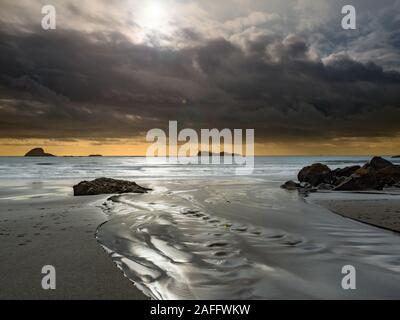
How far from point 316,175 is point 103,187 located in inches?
507

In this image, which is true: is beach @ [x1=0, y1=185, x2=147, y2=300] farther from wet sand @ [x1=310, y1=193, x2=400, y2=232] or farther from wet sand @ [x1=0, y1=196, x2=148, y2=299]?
wet sand @ [x1=310, y1=193, x2=400, y2=232]

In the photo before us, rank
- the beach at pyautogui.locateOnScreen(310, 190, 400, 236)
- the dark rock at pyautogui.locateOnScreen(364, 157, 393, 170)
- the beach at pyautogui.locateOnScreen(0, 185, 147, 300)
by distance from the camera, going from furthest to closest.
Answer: the dark rock at pyautogui.locateOnScreen(364, 157, 393, 170) < the beach at pyautogui.locateOnScreen(310, 190, 400, 236) < the beach at pyautogui.locateOnScreen(0, 185, 147, 300)

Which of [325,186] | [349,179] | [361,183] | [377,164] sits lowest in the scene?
[325,186]

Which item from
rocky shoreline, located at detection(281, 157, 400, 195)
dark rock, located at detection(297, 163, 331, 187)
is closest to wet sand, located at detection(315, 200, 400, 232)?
rocky shoreline, located at detection(281, 157, 400, 195)

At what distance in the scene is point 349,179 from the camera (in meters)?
16.6

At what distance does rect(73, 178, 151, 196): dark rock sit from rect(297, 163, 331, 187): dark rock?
35.0ft

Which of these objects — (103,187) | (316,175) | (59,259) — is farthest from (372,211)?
(103,187)

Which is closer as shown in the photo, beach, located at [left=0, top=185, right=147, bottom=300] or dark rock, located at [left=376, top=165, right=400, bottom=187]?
beach, located at [left=0, top=185, right=147, bottom=300]

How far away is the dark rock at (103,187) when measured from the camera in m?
13.9

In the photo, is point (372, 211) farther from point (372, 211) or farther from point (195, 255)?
point (195, 255)

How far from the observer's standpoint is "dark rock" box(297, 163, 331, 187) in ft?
62.2

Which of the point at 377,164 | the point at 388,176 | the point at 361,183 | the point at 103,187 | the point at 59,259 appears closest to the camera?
the point at 59,259

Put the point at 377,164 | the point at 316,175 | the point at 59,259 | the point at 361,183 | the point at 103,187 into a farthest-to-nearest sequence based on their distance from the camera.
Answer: the point at 377,164 < the point at 316,175 < the point at 361,183 < the point at 103,187 < the point at 59,259

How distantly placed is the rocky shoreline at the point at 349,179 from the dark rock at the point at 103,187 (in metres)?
8.69
